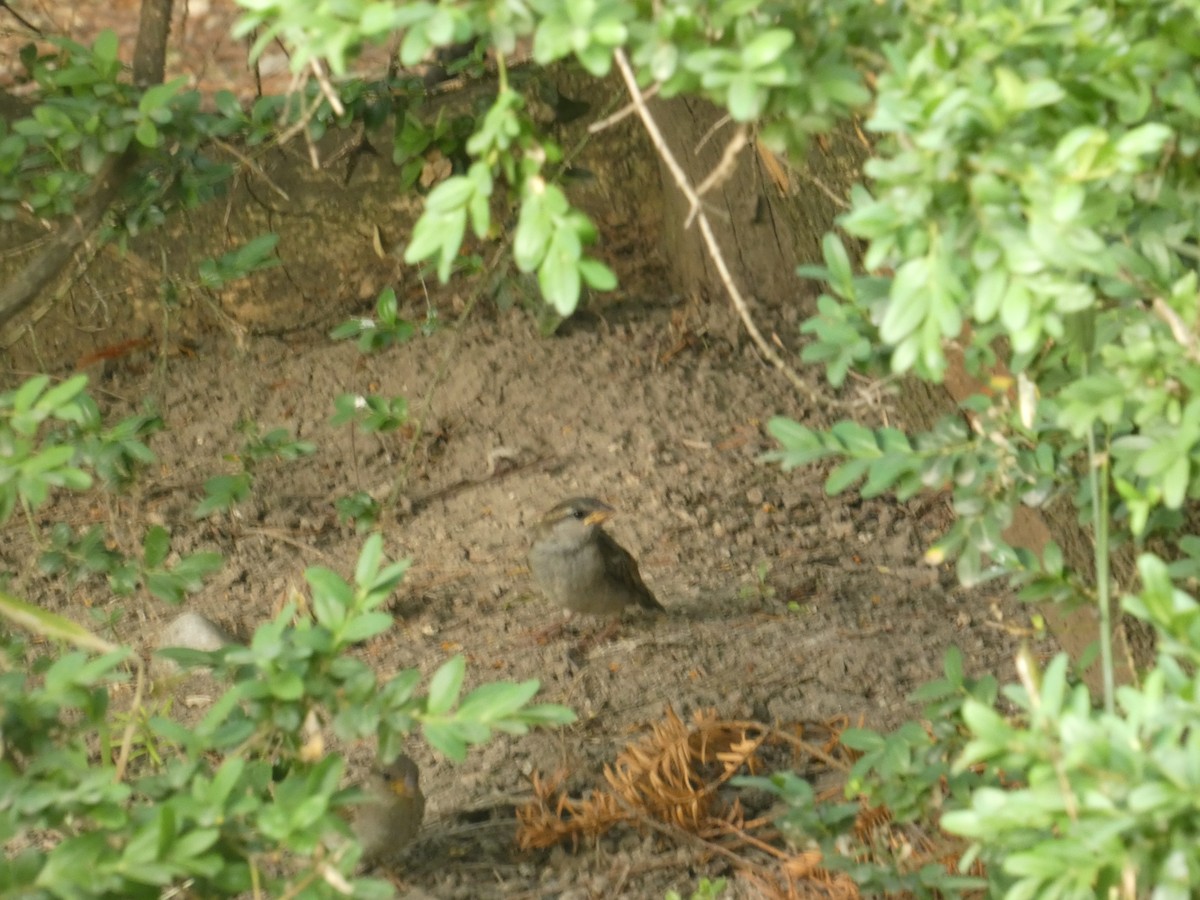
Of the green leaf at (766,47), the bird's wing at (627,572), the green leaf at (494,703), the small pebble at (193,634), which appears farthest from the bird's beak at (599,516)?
the green leaf at (766,47)

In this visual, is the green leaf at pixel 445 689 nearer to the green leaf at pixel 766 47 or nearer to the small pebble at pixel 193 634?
the green leaf at pixel 766 47

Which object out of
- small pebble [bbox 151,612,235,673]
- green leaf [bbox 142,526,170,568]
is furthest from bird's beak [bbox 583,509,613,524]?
green leaf [bbox 142,526,170,568]

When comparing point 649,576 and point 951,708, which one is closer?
point 951,708

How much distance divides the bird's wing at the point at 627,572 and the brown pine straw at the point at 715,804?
2.58ft

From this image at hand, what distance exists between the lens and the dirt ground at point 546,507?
370 cm

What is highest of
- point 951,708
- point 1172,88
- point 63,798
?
point 1172,88

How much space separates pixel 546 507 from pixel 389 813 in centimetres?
196

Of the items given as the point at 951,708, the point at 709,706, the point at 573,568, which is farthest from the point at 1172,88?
the point at 573,568

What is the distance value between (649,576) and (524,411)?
90 centimetres

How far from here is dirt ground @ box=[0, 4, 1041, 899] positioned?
3.70 m

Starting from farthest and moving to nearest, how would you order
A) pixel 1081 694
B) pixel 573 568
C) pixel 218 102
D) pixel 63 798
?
pixel 573 568
pixel 218 102
pixel 63 798
pixel 1081 694

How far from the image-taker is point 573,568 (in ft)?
13.3

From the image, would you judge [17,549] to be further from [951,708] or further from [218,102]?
[951,708]

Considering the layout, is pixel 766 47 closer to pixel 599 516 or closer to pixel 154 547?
pixel 154 547
